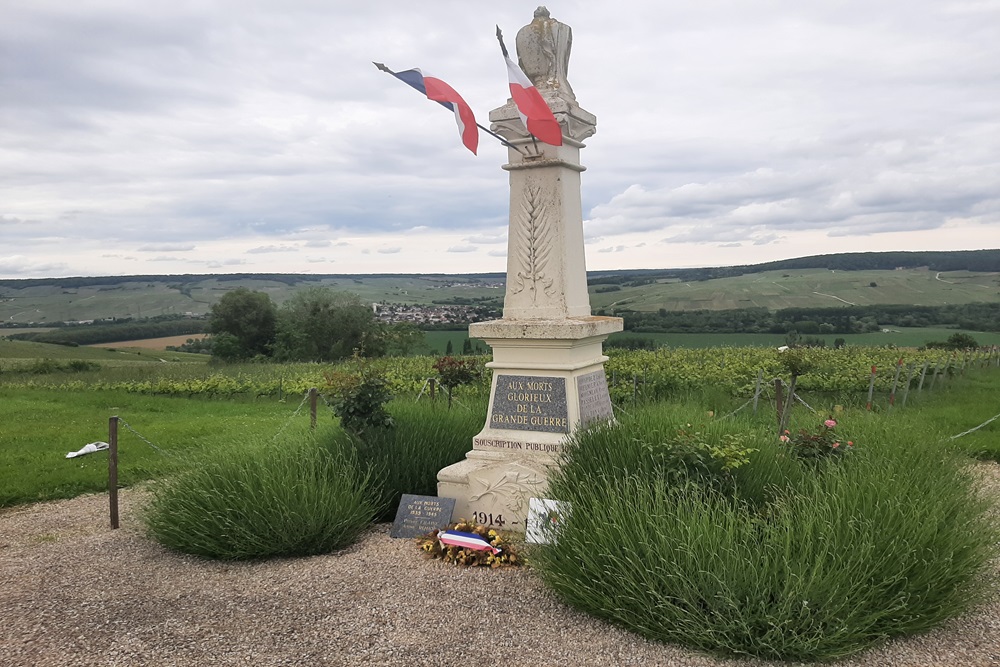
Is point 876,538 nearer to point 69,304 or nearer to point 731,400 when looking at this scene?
point 731,400

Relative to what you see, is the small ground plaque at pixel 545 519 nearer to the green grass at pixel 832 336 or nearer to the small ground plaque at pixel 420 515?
the small ground plaque at pixel 420 515

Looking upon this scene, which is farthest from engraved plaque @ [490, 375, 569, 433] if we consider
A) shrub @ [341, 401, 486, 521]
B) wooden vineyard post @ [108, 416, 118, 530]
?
wooden vineyard post @ [108, 416, 118, 530]

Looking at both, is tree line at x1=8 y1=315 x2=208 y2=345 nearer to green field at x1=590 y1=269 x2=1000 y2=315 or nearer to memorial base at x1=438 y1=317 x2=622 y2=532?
green field at x1=590 y1=269 x2=1000 y2=315

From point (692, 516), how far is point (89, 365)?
30.6 m

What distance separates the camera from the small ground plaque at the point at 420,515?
6.47 meters

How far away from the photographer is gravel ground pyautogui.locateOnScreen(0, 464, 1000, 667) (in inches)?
163

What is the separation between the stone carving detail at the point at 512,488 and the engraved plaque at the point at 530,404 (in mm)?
563

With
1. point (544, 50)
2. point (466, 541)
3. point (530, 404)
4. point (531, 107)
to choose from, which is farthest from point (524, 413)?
point (544, 50)

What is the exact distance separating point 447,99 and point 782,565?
462 centimetres

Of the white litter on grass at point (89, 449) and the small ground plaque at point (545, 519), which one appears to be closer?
the small ground plaque at point (545, 519)

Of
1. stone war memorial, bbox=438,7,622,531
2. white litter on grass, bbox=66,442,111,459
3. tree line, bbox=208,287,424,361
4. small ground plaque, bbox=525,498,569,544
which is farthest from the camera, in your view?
tree line, bbox=208,287,424,361

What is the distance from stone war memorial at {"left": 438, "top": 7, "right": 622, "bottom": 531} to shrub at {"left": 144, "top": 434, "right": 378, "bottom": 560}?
1.05m

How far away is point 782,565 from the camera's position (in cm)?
420

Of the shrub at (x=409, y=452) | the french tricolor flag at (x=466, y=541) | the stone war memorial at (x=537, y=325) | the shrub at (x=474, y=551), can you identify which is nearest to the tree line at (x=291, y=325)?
the shrub at (x=409, y=452)
